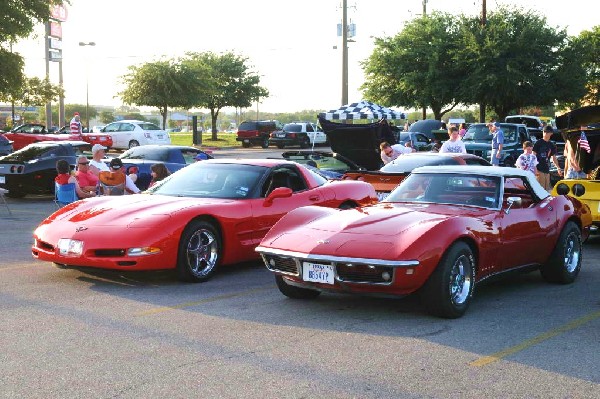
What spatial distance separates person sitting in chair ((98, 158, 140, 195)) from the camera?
1319 centimetres

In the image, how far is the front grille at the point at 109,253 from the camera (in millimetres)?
8242

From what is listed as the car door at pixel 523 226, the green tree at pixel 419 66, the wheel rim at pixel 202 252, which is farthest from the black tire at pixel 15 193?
the green tree at pixel 419 66

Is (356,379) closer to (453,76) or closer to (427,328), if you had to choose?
(427,328)

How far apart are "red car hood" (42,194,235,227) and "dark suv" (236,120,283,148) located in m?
41.0

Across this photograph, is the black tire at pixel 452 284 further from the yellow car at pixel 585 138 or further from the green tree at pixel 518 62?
the green tree at pixel 518 62

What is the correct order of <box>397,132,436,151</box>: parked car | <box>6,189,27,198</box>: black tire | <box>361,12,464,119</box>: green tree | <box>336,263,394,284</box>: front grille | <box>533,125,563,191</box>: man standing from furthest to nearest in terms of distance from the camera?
1. <box>361,12,464,119</box>: green tree
2. <box>397,132,436,151</box>: parked car
3. <box>6,189,27,198</box>: black tire
4. <box>533,125,563,191</box>: man standing
5. <box>336,263,394,284</box>: front grille

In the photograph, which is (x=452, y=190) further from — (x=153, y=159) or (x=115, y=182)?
(x=153, y=159)

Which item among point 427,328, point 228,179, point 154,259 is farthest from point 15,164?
point 427,328

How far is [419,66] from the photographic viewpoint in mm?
47250

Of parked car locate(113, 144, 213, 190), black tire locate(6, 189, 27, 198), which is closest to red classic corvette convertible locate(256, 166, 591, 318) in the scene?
parked car locate(113, 144, 213, 190)

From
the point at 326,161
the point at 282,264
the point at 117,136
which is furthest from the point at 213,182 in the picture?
the point at 117,136

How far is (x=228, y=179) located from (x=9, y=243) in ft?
12.6

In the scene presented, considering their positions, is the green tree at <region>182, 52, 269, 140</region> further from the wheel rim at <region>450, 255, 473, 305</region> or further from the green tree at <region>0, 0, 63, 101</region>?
the wheel rim at <region>450, 255, 473, 305</region>

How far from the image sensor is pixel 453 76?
46062mm
